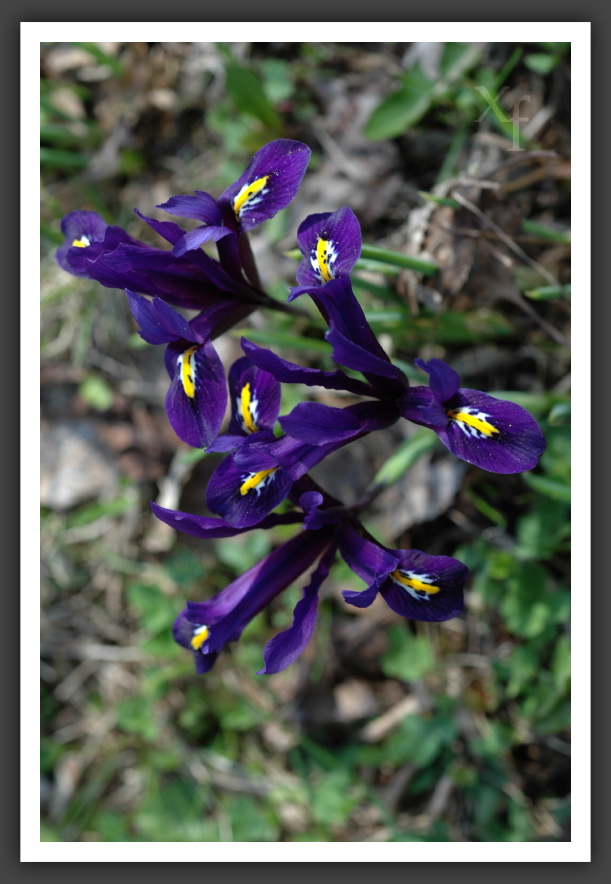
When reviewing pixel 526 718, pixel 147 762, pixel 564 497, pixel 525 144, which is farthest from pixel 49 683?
pixel 525 144

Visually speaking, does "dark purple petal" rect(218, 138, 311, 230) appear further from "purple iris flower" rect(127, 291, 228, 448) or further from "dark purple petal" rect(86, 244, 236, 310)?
"purple iris flower" rect(127, 291, 228, 448)

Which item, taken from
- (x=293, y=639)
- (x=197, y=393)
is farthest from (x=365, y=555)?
(x=197, y=393)

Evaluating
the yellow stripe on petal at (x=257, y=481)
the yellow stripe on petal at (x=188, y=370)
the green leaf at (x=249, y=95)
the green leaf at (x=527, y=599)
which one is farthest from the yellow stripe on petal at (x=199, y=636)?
the green leaf at (x=249, y=95)

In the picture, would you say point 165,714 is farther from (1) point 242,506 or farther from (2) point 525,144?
(2) point 525,144

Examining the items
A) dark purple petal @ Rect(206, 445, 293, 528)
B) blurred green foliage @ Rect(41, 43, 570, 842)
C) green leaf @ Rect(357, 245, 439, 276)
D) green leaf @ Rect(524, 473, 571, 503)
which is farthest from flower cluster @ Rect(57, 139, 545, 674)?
green leaf @ Rect(524, 473, 571, 503)

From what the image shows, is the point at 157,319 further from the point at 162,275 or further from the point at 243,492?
the point at 243,492

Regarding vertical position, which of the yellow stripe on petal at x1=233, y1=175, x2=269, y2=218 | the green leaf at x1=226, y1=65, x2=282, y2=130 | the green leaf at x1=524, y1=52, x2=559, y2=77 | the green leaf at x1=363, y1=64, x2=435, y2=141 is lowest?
the yellow stripe on petal at x1=233, y1=175, x2=269, y2=218
